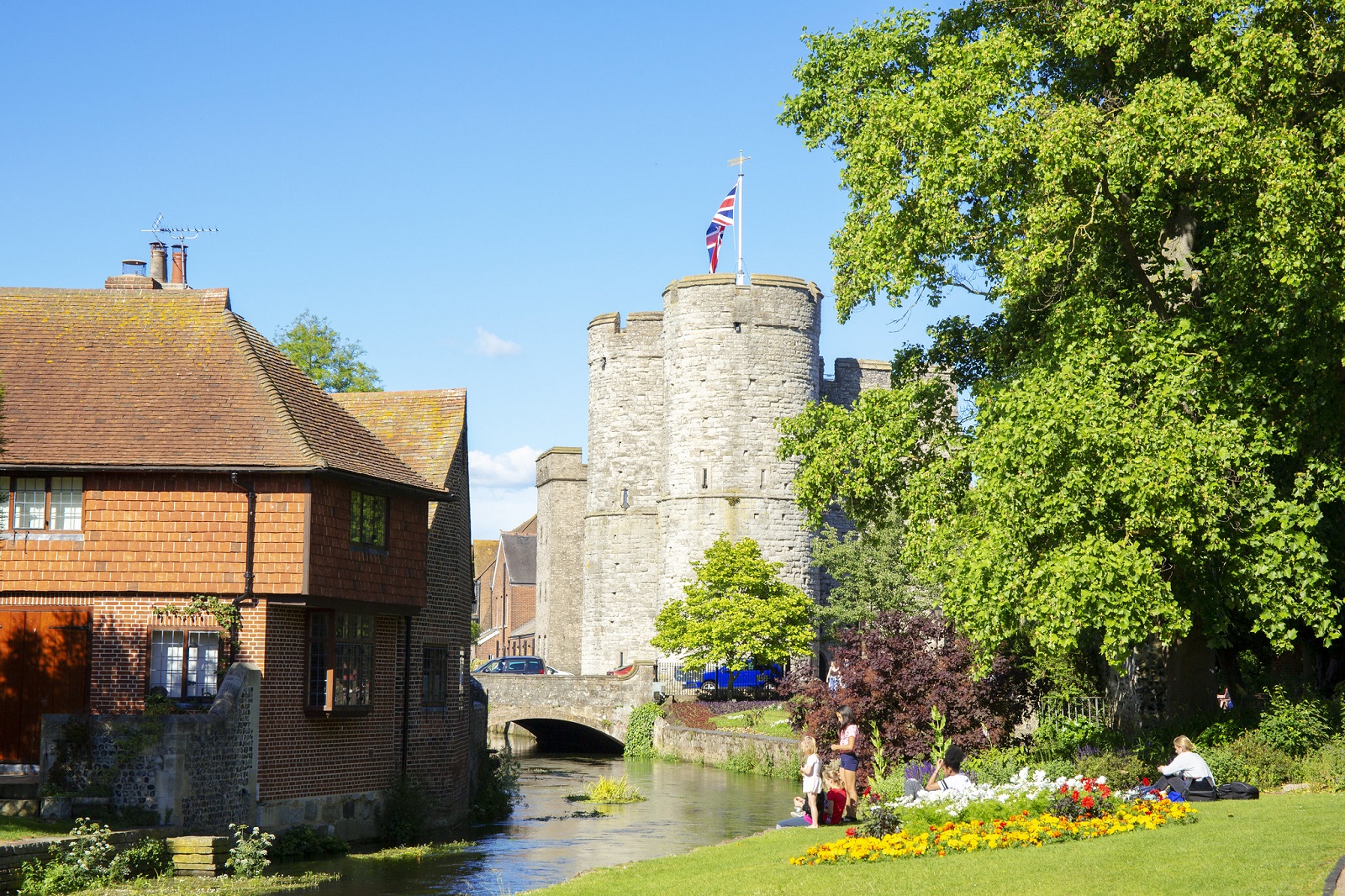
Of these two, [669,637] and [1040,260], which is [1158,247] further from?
[669,637]

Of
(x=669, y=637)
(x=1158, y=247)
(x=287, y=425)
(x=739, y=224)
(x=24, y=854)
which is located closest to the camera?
(x=24, y=854)

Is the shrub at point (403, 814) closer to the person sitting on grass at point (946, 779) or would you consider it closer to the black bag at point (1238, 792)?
the person sitting on grass at point (946, 779)

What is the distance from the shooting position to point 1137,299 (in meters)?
19.3

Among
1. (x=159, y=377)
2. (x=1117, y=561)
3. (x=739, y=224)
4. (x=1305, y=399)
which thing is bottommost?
(x=1117, y=561)

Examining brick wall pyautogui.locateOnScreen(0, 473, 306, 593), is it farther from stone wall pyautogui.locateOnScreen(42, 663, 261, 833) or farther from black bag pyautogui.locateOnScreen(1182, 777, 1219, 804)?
black bag pyautogui.locateOnScreen(1182, 777, 1219, 804)

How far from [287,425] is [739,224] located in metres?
37.1

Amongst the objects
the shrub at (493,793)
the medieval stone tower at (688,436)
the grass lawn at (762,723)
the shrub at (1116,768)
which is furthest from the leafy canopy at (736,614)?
the shrub at (1116,768)

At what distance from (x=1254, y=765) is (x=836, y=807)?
18.2 feet

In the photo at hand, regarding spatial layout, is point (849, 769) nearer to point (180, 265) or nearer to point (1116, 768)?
point (1116, 768)

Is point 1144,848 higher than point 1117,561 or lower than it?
lower

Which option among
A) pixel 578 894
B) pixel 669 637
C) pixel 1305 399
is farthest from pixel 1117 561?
pixel 669 637

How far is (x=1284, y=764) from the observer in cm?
1802

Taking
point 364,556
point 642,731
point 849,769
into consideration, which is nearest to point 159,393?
point 364,556

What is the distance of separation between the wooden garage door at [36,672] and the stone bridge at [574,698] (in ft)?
96.2
